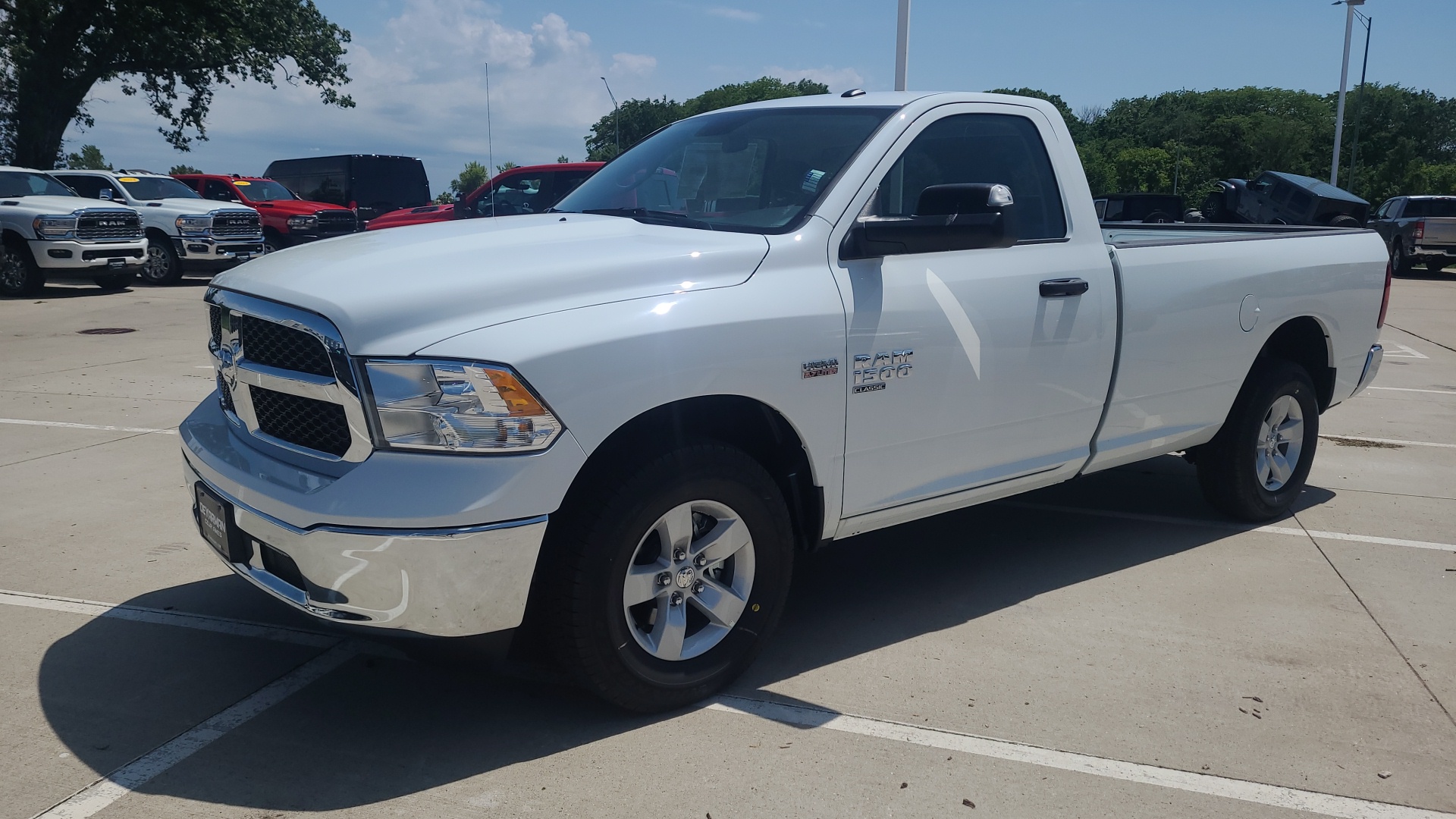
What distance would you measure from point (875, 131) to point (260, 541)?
236 centimetres

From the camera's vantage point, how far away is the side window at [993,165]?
12.7 feet

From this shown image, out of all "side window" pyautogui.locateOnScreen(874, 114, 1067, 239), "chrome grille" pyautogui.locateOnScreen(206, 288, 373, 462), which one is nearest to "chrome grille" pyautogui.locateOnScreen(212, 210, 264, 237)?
"chrome grille" pyautogui.locateOnScreen(206, 288, 373, 462)

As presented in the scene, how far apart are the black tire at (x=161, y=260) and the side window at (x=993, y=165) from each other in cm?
1883

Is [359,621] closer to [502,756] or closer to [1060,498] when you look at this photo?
[502,756]

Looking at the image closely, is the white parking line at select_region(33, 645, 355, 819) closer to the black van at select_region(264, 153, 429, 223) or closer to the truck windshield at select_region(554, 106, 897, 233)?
the truck windshield at select_region(554, 106, 897, 233)

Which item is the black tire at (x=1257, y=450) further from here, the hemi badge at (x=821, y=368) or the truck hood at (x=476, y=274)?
the truck hood at (x=476, y=274)

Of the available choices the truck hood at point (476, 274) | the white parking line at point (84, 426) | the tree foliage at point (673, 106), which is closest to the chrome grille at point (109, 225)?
the white parking line at point (84, 426)

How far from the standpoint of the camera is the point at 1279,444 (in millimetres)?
5395

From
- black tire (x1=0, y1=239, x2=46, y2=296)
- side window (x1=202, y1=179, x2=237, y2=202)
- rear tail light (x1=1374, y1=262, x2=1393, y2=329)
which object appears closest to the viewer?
rear tail light (x1=1374, y1=262, x2=1393, y2=329)

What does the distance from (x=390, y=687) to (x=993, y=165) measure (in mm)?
2865

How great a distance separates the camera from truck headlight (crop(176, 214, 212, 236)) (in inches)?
750

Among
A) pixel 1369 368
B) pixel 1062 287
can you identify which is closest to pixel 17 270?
pixel 1062 287

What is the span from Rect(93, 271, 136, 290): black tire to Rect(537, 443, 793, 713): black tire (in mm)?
17257

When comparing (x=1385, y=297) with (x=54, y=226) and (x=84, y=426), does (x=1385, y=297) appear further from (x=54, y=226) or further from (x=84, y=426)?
(x=54, y=226)
